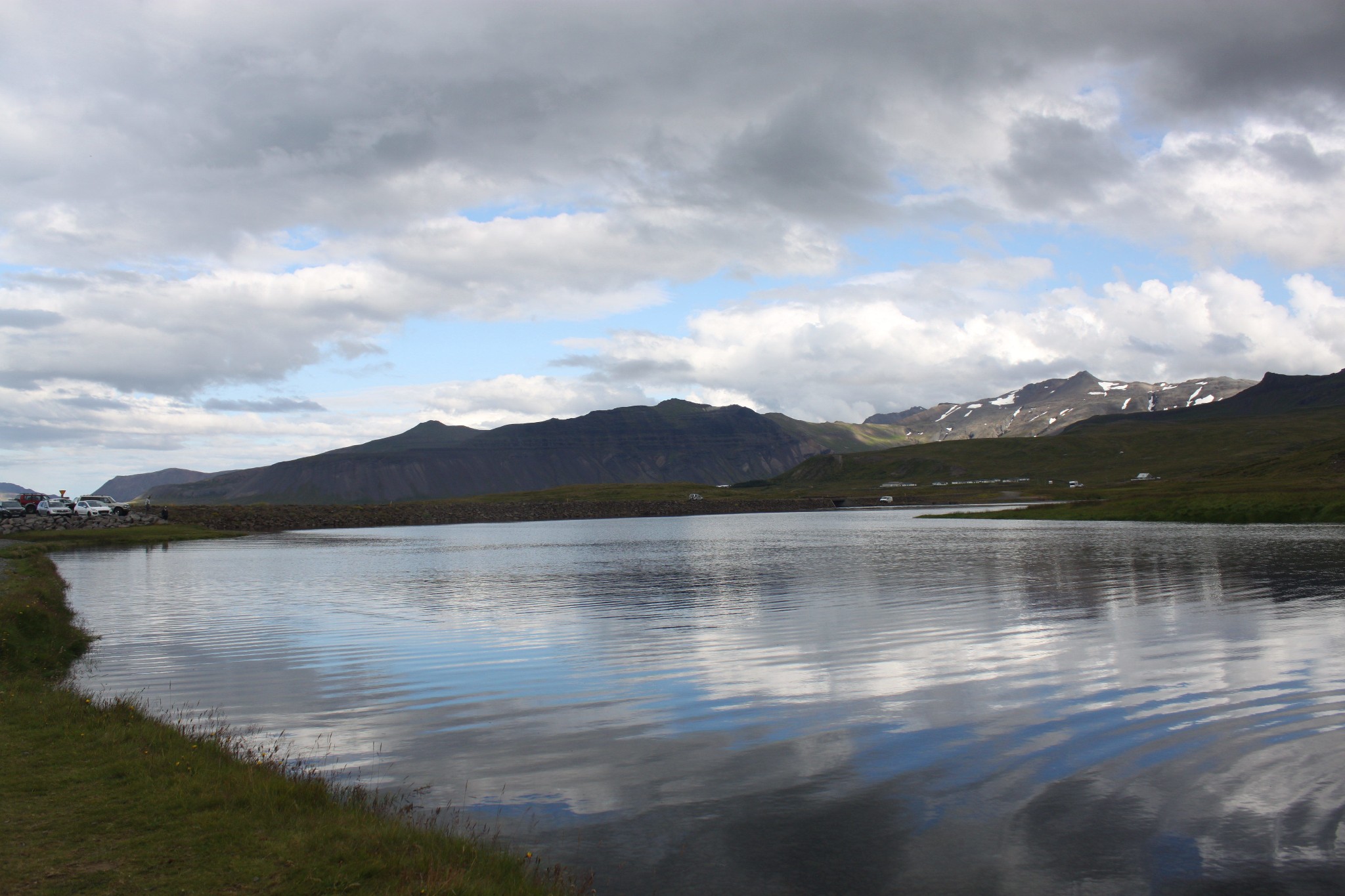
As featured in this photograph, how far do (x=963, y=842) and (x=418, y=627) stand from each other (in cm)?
2833

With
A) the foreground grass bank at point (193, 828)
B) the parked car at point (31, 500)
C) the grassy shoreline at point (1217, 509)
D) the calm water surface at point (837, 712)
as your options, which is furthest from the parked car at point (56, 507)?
the grassy shoreline at point (1217, 509)

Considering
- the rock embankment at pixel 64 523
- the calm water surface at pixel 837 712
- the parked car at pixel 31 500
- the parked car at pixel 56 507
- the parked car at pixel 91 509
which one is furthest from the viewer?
the parked car at pixel 91 509

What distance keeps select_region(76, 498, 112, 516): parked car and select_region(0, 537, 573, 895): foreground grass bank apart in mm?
120883

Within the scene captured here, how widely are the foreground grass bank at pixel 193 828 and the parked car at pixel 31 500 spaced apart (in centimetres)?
12260

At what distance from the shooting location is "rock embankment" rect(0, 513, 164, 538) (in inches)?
4031

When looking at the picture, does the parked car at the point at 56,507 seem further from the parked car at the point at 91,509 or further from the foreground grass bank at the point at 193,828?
the foreground grass bank at the point at 193,828

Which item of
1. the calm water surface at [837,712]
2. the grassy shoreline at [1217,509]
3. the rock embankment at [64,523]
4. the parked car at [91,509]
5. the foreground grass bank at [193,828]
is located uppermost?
the parked car at [91,509]

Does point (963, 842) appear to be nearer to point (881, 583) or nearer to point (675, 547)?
point (881, 583)

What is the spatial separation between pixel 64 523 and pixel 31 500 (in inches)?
931

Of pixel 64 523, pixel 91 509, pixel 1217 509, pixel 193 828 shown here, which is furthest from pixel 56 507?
pixel 1217 509

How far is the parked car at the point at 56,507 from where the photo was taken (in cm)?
11406

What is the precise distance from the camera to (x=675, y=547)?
299ft

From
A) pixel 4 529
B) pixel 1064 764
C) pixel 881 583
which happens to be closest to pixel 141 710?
pixel 1064 764

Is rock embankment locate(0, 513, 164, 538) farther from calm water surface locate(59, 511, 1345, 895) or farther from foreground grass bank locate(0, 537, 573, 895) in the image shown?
foreground grass bank locate(0, 537, 573, 895)
